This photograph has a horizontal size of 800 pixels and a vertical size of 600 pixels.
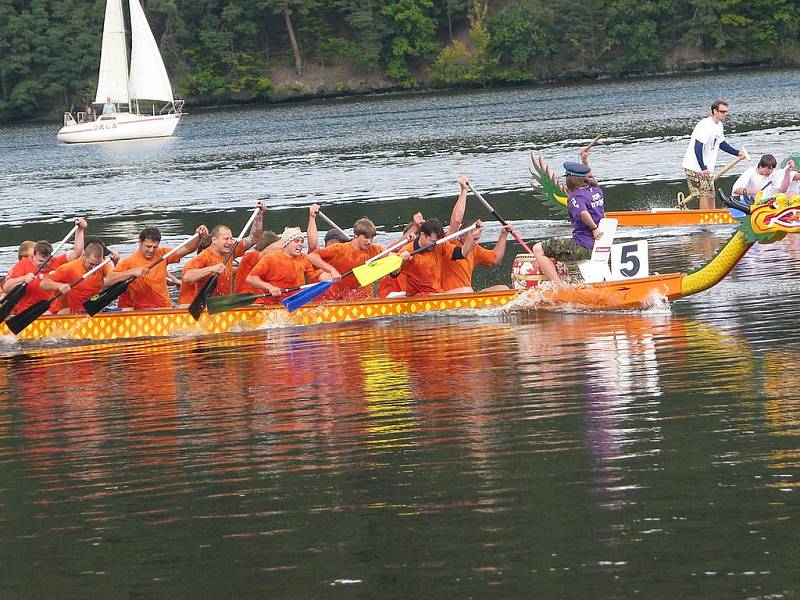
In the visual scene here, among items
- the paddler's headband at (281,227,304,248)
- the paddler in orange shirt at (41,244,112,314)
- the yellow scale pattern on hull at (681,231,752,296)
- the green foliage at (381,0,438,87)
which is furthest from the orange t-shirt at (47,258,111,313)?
the green foliage at (381,0,438,87)

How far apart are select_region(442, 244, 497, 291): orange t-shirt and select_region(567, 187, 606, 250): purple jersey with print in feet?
4.32

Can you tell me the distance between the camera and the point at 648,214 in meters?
26.7

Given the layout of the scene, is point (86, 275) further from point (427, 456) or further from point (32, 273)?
point (427, 456)

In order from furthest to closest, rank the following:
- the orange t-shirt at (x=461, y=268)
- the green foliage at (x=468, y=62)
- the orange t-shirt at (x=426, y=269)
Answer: the green foliage at (x=468, y=62), the orange t-shirt at (x=461, y=268), the orange t-shirt at (x=426, y=269)

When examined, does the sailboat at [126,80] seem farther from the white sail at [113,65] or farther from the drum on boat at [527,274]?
the drum on boat at [527,274]

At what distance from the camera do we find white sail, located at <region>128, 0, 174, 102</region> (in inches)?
3206

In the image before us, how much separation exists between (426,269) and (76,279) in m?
4.62

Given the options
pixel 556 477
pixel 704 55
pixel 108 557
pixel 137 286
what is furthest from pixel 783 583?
pixel 704 55

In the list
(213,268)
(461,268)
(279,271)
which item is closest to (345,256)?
(279,271)

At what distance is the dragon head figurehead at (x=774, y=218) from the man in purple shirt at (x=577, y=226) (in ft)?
6.88

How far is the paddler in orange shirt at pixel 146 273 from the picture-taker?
18.8 meters

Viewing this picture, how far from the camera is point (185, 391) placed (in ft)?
49.2

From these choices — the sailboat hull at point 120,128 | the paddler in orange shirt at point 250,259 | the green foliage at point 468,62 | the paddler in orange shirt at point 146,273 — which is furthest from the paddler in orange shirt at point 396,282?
the green foliage at point 468,62

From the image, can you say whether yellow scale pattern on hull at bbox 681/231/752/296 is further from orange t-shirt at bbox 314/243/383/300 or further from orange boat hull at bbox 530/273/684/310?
orange t-shirt at bbox 314/243/383/300
